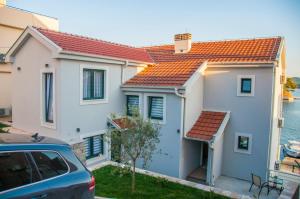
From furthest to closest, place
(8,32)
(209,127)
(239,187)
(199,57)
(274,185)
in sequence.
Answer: (8,32) → (199,57) → (209,127) → (239,187) → (274,185)

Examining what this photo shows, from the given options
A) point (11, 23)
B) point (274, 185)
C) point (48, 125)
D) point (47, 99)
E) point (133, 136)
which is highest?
point (11, 23)

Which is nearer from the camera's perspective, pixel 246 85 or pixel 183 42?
pixel 246 85

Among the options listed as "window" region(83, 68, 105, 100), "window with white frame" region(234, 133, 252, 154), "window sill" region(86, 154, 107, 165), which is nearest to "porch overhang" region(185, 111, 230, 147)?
"window with white frame" region(234, 133, 252, 154)

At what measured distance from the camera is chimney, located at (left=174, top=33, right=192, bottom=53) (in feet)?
60.5

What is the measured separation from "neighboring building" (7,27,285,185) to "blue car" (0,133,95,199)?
23.6 feet

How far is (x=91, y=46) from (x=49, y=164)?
1029 centimetres

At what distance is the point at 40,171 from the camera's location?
3939mm

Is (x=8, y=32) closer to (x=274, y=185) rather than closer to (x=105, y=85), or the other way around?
(x=105, y=85)

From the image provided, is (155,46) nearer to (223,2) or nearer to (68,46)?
(223,2)

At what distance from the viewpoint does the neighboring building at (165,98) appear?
11.7 meters

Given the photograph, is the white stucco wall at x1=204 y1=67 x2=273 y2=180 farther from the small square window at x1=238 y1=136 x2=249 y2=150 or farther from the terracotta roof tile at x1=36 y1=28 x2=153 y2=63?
the terracotta roof tile at x1=36 y1=28 x2=153 y2=63

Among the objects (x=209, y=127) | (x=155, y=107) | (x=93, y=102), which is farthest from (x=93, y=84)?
(x=209, y=127)

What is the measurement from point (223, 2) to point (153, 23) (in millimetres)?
5874

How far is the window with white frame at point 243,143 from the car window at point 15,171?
1299 centimetres
